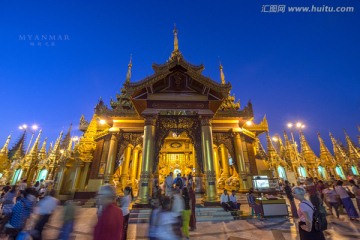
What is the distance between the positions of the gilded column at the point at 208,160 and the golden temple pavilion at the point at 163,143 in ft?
0.18

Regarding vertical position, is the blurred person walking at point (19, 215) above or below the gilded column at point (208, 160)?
below

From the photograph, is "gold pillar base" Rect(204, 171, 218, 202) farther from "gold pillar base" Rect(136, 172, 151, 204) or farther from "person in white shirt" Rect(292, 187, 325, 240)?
"person in white shirt" Rect(292, 187, 325, 240)

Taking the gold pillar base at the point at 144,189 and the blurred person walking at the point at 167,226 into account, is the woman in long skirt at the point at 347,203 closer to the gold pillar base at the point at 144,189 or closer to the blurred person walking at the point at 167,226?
the blurred person walking at the point at 167,226

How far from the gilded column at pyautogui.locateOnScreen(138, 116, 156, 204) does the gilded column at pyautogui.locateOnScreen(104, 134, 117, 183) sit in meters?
4.92

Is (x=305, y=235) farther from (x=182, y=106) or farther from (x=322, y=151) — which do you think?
(x=322, y=151)

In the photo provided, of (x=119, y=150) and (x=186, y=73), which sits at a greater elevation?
(x=186, y=73)

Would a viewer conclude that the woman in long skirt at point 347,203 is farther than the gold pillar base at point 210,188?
No

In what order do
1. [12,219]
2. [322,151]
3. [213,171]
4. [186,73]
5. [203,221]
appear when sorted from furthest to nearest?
[322,151] → [186,73] → [213,171] → [203,221] → [12,219]

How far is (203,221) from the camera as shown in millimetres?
7926

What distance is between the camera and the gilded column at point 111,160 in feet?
44.2

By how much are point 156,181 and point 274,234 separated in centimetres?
826

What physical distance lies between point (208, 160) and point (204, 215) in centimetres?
314

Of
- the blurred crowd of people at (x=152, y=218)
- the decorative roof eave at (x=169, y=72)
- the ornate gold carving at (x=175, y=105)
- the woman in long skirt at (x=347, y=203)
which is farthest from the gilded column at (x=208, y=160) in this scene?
the blurred crowd of people at (x=152, y=218)

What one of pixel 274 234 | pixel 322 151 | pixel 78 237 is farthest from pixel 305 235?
pixel 322 151
